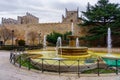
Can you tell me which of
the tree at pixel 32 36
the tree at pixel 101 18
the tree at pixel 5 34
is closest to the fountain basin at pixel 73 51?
the tree at pixel 101 18

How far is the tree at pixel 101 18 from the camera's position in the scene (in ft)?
83.6

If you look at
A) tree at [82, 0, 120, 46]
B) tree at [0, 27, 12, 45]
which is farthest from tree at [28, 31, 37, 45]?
tree at [82, 0, 120, 46]

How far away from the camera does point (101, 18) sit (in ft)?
86.0

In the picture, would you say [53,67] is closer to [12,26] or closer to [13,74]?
[13,74]

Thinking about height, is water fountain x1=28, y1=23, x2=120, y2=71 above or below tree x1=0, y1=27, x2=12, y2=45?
below

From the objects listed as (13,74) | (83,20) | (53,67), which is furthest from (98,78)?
(83,20)

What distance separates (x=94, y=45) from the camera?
2839cm

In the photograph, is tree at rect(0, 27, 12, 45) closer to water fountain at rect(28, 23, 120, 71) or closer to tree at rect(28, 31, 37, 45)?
tree at rect(28, 31, 37, 45)

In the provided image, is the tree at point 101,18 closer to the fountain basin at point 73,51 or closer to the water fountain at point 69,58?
the water fountain at point 69,58

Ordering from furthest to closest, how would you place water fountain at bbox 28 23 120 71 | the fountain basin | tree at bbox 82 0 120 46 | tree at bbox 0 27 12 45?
tree at bbox 0 27 12 45, tree at bbox 82 0 120 46, the fountain basin, water fountain at bbox 28 23 120 71

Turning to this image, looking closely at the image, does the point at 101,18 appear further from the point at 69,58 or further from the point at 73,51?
the point at 69,58

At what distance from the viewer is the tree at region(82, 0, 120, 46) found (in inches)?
1003

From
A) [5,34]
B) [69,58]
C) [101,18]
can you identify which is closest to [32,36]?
[5,34]

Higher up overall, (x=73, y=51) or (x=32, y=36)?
(x=32, y=36)
